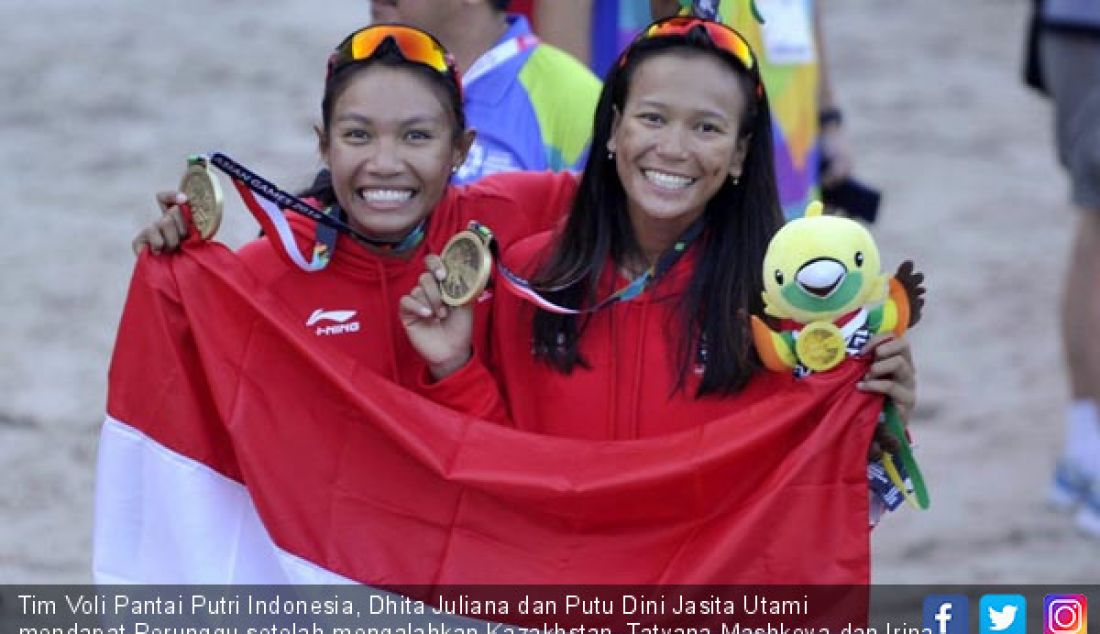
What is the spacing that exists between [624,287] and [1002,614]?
6.44ft

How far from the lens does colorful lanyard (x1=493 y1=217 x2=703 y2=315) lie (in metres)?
3.82

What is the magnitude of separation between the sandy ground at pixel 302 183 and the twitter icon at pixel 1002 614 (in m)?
0.34

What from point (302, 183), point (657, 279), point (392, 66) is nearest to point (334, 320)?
point (392, 66)

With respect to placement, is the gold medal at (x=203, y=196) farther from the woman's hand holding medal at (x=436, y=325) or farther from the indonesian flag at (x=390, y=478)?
the woman's hand holding medal at (x=436, y=325)

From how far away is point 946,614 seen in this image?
5.05 metres

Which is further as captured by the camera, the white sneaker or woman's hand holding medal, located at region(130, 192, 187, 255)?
the white sneaker

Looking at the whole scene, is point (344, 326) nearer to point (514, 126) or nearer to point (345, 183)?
point (345, 183)

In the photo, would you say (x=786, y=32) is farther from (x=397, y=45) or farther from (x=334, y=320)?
(x=334, y=320)

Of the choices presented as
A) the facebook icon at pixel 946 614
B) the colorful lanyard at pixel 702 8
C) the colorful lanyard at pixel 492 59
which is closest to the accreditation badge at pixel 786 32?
the colorful lanyard at pixel 492 59

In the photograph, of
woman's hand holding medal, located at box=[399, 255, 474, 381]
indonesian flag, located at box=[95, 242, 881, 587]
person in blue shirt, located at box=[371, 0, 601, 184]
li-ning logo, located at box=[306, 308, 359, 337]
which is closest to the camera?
indonesian flag, located at box=[95, 242, 881, 587]

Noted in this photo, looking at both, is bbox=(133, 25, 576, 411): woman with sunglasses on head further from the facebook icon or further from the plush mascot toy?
the facebook icon

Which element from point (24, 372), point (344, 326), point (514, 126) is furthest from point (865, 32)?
point (344, 326)

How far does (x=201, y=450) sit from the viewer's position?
Answer: 4.00 meters

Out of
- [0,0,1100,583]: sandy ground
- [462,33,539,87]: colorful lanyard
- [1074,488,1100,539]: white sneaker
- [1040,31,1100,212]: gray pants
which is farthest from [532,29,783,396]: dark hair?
[1074,488,1100,539]: white sneaker
